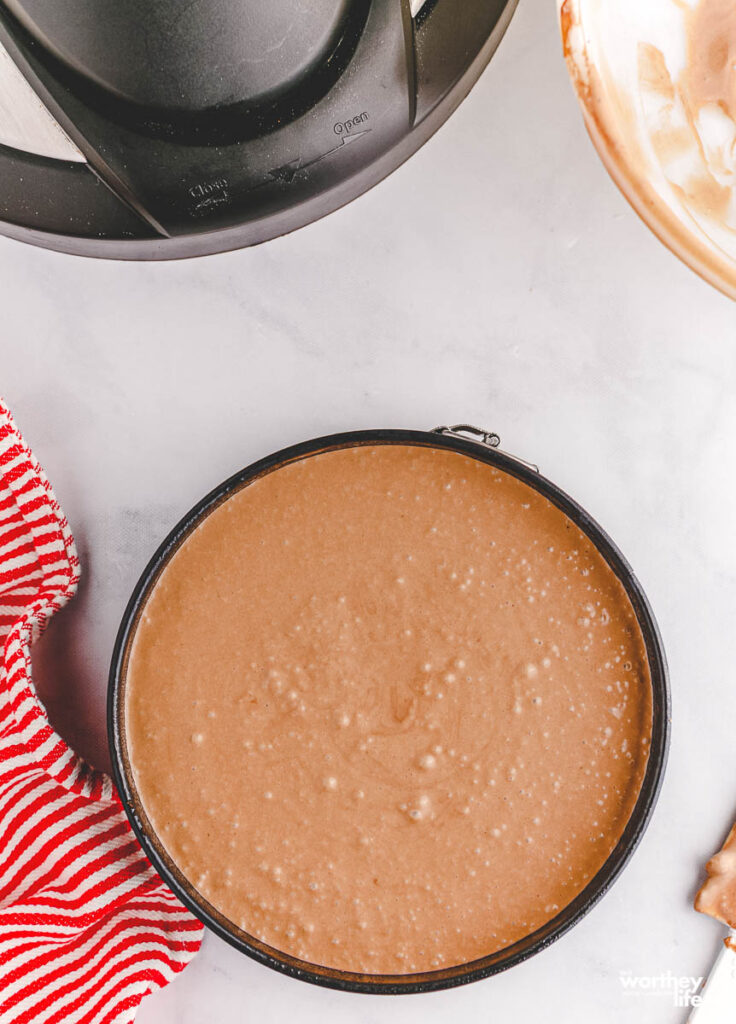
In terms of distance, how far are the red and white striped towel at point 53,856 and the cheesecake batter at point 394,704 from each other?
14cm

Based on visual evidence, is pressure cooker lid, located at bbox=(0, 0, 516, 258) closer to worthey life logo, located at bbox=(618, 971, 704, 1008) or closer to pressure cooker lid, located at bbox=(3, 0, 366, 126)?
pressure cooker lid, located at bbox=(3, 0, 366, 126)

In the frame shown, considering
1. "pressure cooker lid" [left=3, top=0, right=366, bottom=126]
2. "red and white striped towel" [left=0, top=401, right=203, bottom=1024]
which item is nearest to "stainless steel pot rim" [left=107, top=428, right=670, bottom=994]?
"red and white striped towel" [left=0, top=401, right=203, bottom=1024]

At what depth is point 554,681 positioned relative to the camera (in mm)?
742

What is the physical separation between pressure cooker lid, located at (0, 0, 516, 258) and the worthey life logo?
0.81m

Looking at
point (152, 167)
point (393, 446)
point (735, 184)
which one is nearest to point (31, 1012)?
point (393, 446)

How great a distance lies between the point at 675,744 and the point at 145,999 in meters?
0.63

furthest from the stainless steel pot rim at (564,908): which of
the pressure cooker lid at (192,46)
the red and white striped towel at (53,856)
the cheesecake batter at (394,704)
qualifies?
the pressure cooker lid at (192,46)

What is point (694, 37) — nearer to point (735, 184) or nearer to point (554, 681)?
point (735, 184)

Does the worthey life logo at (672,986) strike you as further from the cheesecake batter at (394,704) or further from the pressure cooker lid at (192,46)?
the pressure cooker lid at (192,46)

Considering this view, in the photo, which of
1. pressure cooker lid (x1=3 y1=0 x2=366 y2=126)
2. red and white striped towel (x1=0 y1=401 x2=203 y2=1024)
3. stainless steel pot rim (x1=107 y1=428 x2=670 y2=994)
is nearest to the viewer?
pressure cooker lid (x1=3 y1=0 x2=366 y2=126)

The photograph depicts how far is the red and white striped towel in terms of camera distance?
2.72ft

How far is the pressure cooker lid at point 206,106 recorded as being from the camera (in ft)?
1.54

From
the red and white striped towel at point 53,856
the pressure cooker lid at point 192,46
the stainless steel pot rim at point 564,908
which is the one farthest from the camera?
the red and white striped towel at point 53,856

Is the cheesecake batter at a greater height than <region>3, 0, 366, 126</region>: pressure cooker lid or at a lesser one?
lesser
